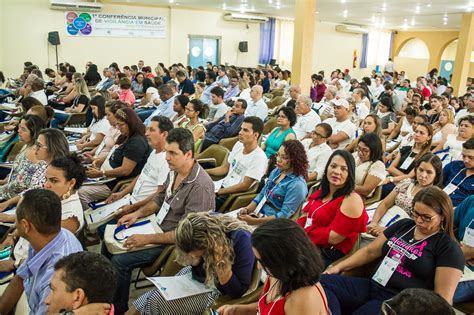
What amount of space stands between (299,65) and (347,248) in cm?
722

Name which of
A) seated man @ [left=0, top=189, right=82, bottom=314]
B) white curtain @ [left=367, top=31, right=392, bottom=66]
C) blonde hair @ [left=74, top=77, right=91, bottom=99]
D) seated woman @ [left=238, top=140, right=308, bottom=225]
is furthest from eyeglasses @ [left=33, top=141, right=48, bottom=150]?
white curtain @ [left=367, top=31, right=392, bottom=66]

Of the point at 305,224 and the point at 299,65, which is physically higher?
the point at 299,65

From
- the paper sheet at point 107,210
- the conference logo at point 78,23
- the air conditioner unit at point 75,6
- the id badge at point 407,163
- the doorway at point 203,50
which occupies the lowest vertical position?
the paper sheet at point 107,210

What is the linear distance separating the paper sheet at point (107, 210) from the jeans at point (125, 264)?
58 centimetres

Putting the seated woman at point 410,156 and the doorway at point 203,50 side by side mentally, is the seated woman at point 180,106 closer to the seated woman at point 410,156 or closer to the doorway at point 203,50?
the seated woman at point 410,156

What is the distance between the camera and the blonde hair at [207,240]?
6.64 feet

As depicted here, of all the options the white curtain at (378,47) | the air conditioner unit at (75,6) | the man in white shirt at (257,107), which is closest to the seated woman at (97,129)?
the man in white shirt at (257,107)

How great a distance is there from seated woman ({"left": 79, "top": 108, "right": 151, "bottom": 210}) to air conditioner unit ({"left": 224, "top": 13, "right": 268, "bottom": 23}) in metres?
13.3

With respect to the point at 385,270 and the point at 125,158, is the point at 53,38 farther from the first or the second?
the point at 385,270

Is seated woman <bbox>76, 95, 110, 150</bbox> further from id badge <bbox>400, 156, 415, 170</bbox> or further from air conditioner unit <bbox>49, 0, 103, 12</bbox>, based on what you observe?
air conditioner unit <bbox>49, 0, 103, 12</bbox>

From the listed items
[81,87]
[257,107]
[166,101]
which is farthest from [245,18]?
[257,107]

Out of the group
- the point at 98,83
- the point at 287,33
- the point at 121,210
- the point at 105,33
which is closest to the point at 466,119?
the point at 121,210

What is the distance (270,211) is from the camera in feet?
10.2

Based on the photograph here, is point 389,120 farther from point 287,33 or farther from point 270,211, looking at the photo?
point 287,33
